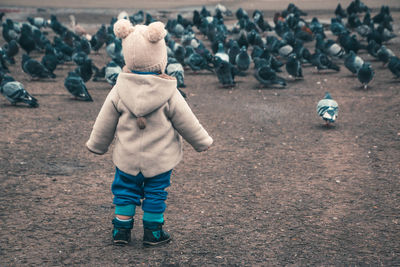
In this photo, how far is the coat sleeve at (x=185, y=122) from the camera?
13.7 ft

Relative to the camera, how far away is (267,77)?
10.4m

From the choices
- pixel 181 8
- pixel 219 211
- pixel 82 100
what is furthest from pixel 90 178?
pixel 181 8

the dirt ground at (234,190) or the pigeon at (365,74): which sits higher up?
the pigeon at (365,74)

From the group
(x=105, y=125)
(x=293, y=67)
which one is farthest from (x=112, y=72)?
(x=105, y=125)

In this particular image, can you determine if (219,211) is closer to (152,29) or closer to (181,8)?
(152,29)

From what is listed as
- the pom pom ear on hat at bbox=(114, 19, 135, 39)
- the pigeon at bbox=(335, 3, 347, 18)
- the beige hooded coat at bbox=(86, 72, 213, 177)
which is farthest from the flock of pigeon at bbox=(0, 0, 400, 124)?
the pom pom ear on hat at bbox=(114, 19, 135, 39)

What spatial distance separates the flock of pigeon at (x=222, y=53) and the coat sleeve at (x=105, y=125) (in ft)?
13.7

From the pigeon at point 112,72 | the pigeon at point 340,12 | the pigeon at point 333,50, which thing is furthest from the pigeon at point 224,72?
the pigeon at point 340,12

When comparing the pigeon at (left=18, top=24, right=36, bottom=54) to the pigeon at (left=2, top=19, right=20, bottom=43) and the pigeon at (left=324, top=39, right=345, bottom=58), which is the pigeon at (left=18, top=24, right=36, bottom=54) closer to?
the pigeon at (left=2, top=19, right=20, bottom=43)

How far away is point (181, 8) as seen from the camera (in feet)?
76.2

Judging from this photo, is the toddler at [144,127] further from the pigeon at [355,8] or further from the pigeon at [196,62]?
the pigeon at [355,8]

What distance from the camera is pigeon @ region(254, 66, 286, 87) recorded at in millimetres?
10344

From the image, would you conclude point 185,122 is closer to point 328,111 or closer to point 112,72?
point 328,111

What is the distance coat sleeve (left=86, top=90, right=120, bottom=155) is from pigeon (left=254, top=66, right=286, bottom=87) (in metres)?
6.42
